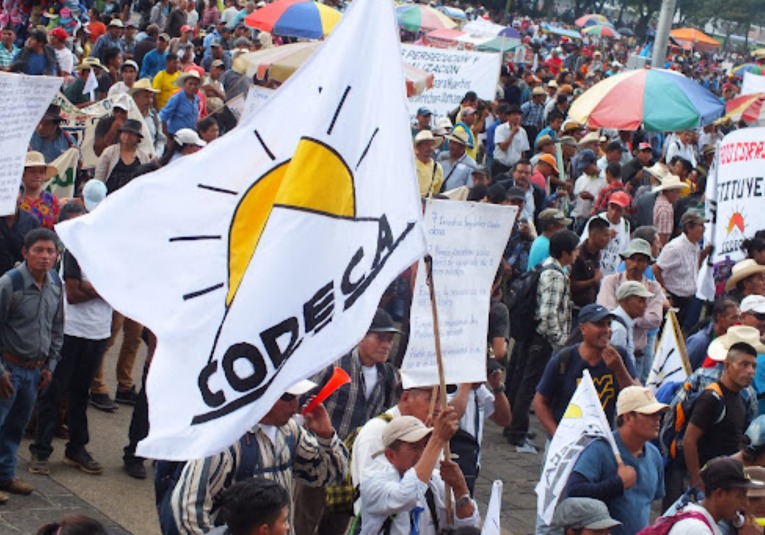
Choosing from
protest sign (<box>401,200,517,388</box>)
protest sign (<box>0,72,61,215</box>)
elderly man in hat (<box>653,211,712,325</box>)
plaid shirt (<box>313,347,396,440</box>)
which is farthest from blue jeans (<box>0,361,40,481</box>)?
elderly man in hat (<box>653,211,712,325</box>)

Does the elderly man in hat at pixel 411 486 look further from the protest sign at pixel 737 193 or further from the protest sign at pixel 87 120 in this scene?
the protest sign at pixel 87 120

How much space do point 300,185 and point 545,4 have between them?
63.1m

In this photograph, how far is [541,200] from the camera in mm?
13984

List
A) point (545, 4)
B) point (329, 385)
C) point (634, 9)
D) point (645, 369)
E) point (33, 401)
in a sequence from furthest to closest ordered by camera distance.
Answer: point (634, 9), point (545, 4), point (645, 369), point (33, 401), point (329, 385)

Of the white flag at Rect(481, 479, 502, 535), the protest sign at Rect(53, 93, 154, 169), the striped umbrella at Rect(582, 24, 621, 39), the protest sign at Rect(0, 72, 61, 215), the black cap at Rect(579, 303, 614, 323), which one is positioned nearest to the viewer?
the white flag at Rect(481, 479, 502, 535)

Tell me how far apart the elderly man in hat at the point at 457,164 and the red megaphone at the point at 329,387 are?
7393 mm

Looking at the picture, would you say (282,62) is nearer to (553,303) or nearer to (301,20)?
(301,20)

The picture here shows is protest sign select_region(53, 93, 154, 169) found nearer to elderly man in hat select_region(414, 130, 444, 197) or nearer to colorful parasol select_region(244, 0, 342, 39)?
elderly man in hat select_region(414, 130, 444, 197)

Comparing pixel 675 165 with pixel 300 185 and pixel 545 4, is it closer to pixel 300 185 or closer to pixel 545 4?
pixel 300 185

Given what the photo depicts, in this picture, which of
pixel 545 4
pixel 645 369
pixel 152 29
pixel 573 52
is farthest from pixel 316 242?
pixel 545 4

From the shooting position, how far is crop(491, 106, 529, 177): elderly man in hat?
54.5 ft

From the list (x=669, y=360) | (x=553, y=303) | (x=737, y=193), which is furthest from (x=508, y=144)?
(x=669, y=360)

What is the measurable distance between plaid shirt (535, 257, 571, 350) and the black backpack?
0.06 meters

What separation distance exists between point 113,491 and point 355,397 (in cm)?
193
